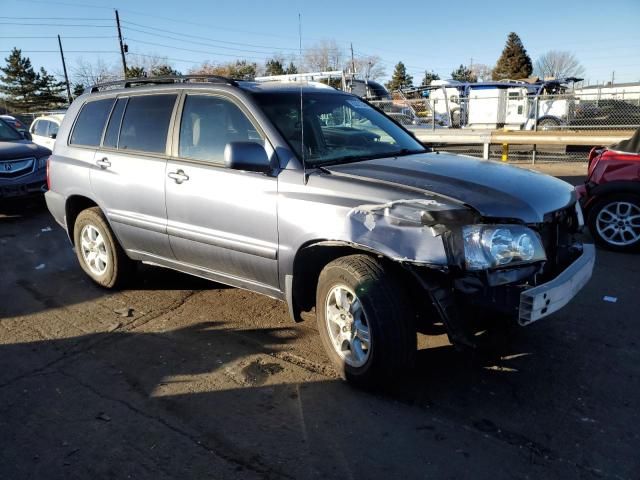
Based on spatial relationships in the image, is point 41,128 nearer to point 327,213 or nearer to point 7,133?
point 7,133

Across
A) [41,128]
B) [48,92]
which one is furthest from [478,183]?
[48,92]

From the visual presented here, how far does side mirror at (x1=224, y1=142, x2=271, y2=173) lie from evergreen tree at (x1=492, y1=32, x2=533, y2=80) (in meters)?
64.7

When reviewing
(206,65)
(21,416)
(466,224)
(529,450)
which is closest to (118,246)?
(21,416)

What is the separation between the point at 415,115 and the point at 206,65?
4685 centimetres

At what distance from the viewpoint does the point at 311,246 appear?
3502 mm

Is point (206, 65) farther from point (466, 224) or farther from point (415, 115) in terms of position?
point (466, 224)

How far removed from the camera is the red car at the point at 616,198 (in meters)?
6.10

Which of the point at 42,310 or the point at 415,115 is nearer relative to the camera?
the point at 42,310

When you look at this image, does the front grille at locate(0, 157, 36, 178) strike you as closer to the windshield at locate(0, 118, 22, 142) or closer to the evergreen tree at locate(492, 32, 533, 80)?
the windshield at locate(0, 118, 22, 142)

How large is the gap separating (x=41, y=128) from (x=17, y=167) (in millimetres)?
4085

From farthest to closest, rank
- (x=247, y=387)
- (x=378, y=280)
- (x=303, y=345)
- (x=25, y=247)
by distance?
(x=25, y=247), (x=303, y=345), (x=247, y=387), (x=378, y=280)

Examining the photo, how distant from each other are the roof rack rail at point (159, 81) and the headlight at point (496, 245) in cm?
225

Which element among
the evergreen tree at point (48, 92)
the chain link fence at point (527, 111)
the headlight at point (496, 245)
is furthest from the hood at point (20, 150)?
the evergreen tree at point (48, 92)

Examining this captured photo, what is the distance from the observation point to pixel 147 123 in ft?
15.4
